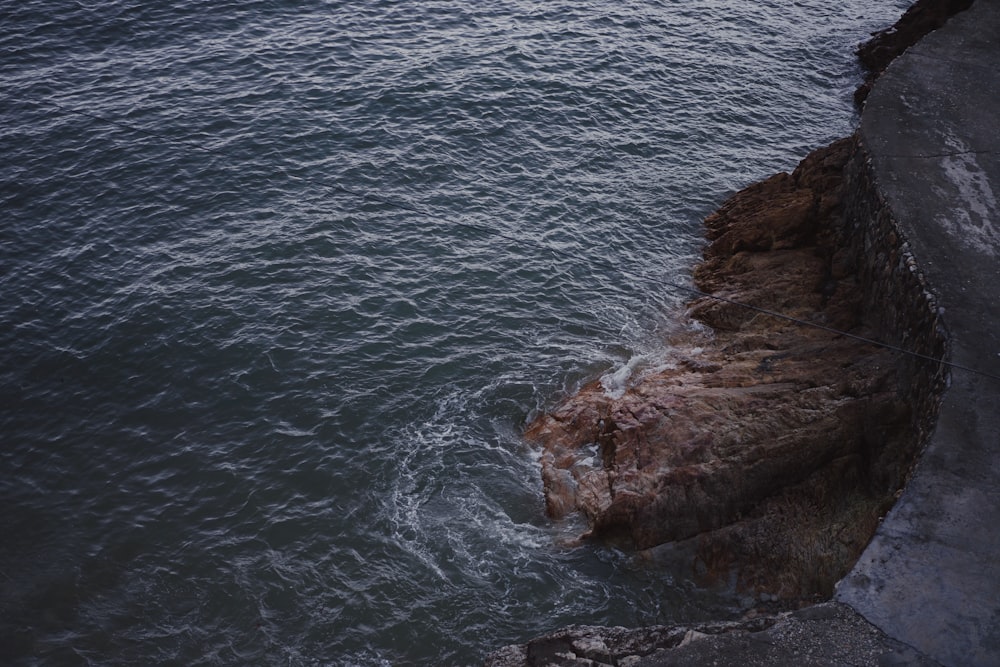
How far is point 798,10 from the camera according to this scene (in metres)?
31.6

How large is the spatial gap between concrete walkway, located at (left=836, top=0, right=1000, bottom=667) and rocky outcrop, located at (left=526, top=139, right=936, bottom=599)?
93 cm

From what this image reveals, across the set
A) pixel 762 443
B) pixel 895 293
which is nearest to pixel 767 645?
pixel 762 443

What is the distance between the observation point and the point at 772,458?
12.3 m

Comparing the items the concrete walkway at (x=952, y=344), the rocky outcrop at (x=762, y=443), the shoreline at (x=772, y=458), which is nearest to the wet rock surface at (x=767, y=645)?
the shoreline at (x=772, y=458)

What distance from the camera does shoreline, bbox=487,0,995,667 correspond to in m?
9.92

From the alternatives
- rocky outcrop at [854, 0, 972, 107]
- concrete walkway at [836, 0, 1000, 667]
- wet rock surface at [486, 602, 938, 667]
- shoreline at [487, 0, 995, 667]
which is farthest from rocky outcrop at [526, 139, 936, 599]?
rocky outcrop at [854, 0, 972, 107]

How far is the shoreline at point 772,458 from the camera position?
9.92 meters

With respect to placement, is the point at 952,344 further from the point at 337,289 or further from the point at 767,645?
the point at 337,289

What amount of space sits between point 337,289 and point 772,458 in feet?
32.8

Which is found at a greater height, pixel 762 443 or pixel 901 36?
pixel 901 36

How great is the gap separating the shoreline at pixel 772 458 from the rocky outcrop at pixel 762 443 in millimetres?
28

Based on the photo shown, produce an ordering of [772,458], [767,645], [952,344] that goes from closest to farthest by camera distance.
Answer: [767,645], [952,344], [772,458]

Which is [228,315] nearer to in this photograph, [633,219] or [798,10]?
[633,219]

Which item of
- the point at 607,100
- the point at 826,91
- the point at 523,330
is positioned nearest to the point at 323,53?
the point at 607,100
